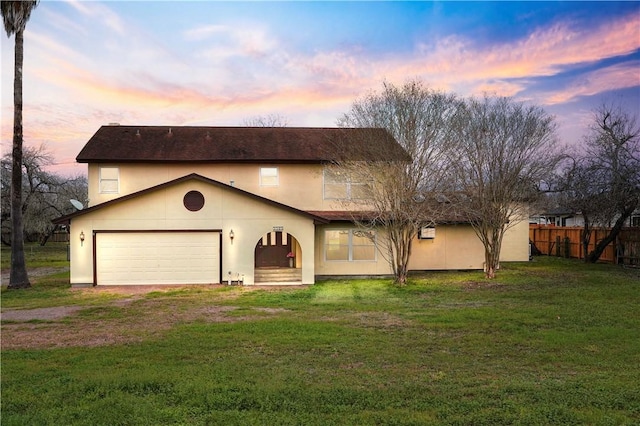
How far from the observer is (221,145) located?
73.6 feet

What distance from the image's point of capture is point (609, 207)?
23422mm

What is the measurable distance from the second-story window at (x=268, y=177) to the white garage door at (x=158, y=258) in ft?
13.1

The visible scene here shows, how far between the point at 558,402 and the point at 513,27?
18010 millimetres

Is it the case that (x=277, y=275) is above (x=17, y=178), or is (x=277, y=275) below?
below

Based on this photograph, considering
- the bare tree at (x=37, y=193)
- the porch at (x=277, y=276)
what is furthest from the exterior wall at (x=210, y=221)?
the bare tree at (x=37, y=193)

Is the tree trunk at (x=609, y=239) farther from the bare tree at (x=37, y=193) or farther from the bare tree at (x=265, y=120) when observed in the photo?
the bare tree at (x=37, y=193)

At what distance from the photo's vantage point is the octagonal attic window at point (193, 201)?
1888 cm

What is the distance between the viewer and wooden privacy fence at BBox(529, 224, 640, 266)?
24.1 meters

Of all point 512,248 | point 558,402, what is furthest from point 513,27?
point 558,402

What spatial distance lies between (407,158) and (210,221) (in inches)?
333

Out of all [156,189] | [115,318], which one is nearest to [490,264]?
[156,189]

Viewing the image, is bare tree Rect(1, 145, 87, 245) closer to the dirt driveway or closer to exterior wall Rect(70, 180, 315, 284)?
exterior wall Rect(70, 180, 315, 284)

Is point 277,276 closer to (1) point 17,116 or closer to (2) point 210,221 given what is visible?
(2) point 210,221

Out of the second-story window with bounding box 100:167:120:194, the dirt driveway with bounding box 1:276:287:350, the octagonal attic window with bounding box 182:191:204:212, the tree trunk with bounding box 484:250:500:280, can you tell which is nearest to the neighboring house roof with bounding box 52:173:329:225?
the octagonal attic window with bounding box 182:191:204:212
